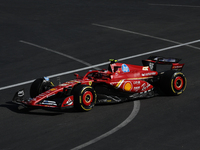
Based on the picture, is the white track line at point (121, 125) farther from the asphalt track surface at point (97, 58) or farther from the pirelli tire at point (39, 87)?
the pirelli tire at point (39, 87)

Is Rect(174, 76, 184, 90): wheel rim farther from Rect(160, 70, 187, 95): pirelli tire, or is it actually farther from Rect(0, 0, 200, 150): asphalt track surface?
Rect(0, 0, 200, 150): asphalt track surface

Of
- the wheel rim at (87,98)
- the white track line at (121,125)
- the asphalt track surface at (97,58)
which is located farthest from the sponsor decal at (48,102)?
the white track line at (121,125)

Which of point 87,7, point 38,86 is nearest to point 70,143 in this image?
point 38,86

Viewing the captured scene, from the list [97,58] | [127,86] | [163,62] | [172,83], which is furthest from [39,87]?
[97,58]

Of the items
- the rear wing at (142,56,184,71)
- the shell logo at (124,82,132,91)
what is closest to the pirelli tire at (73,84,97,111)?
the shell logo at (124,82,132,91)

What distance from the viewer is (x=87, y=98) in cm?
1345

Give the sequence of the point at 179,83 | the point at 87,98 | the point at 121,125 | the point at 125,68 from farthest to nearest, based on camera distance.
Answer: the point at 179,83
the point at 125,68
the point at 87,98
the point at 121,125

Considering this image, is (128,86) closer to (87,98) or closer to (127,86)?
(127,86)

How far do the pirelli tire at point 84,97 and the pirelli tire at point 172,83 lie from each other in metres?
2.74

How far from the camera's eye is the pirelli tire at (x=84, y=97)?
43.2 feet

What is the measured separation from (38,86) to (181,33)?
12960 millimetres

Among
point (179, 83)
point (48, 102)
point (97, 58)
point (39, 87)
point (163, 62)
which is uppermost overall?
point (97, 58)

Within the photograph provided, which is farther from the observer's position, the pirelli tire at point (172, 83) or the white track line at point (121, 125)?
the pirelli tire at point (172, 83)

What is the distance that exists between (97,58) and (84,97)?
804cm
